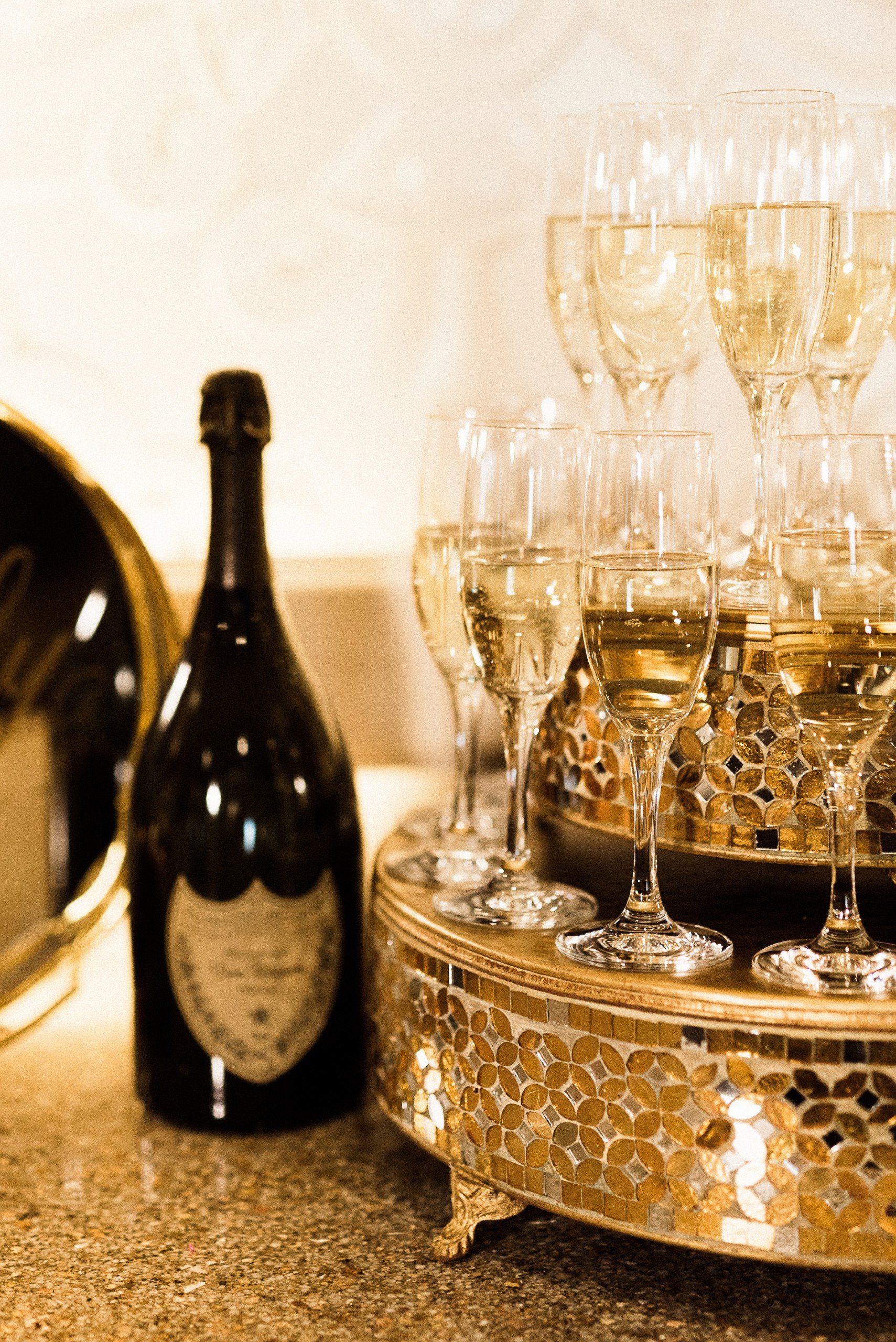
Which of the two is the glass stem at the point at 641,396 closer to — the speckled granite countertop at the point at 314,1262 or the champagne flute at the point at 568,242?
the champagne flute at the point at 568,242

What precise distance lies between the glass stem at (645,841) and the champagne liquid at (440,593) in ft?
0.55

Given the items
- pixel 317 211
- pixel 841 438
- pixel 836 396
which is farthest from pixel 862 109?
pixel 317 211

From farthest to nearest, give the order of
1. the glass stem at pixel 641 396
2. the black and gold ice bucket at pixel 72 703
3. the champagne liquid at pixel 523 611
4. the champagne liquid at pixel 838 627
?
the black and gold ice bucket at pixel 72 703
the glass stem at pixel 641 396
the champagne liquid at pixel 523 611
the champagne liquid at pixel 838 627

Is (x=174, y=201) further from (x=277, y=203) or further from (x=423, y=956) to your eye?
(x=423, y=956)

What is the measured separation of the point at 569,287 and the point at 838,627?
0.37m

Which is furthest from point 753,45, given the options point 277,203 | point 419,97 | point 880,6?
point 277,203

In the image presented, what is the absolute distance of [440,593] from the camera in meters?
0.87

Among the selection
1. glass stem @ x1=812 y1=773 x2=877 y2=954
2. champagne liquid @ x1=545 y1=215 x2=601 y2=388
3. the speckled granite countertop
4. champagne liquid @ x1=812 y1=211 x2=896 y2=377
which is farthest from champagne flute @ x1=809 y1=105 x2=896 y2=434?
the speckled granite countertop

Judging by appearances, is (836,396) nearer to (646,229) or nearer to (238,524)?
(646,229)

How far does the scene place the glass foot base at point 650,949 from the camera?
0.68m

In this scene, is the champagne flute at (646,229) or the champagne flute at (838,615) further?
the champagne flute at (646,229)

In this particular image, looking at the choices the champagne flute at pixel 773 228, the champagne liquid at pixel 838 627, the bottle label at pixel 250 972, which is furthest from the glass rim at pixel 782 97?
the bottle label at pixel 250 972

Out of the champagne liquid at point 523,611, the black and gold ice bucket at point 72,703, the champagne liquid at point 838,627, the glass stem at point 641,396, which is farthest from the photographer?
the black and gold ice bucket at point 72,703

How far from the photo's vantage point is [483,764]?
3.97 feet
